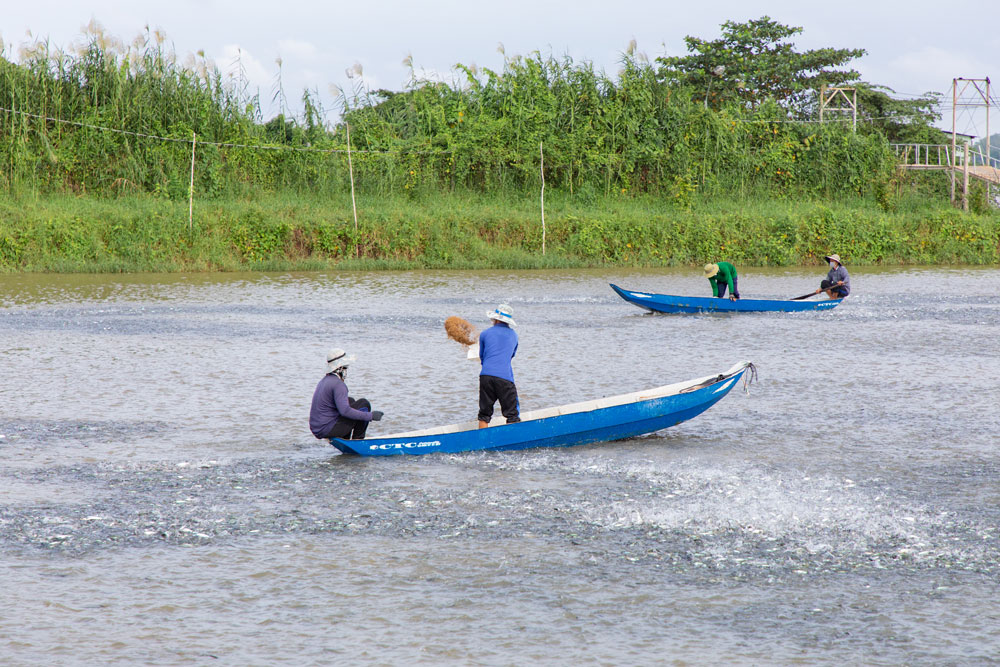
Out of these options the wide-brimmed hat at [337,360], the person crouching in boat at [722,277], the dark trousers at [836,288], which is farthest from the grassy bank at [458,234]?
the wide-brimmed hat at [337,360]

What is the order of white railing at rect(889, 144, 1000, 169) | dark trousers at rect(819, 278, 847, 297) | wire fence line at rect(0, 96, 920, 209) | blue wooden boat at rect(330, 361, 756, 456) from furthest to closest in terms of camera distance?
1. white railing at rect(889, 144, 1000, 169)
2. wire fence line at rect(0, 96, 920, 209)
3. dark trousers at rect(819, 278, 847, 297)
4. blue wooden boat at rect(330, 361, 756, 456)

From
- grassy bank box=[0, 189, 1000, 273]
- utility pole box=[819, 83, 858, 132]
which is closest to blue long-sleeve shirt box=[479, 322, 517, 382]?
grassy bank box=[0, 189, 1000, 273]

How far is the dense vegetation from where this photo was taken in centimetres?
3653

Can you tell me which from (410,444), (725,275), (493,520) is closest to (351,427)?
(410,444)

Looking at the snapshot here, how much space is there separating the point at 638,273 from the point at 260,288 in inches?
485

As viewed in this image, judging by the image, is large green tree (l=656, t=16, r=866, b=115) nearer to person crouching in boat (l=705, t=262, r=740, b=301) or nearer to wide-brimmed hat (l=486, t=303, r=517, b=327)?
person crouching in boat (l=705, t=262, r=740, b=301)

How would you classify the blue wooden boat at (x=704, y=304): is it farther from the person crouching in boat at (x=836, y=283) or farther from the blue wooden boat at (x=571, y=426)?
the blue wooden boat at (x=571, y=426)

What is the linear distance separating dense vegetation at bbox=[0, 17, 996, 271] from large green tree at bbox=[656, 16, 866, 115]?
210cm

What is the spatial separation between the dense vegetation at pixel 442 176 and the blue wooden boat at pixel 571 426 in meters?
26.4

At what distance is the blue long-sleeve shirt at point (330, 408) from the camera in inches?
382

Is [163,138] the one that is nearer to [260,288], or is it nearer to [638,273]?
[260,288]

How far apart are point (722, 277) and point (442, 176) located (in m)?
20.4

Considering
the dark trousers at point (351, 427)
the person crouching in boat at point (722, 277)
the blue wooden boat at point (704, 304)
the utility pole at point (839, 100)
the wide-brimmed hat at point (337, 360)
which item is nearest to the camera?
the wide-brimmed hat at point (337, 360)

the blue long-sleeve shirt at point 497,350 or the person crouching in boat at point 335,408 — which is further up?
the blue long-sleeve shirt at point 497,350
